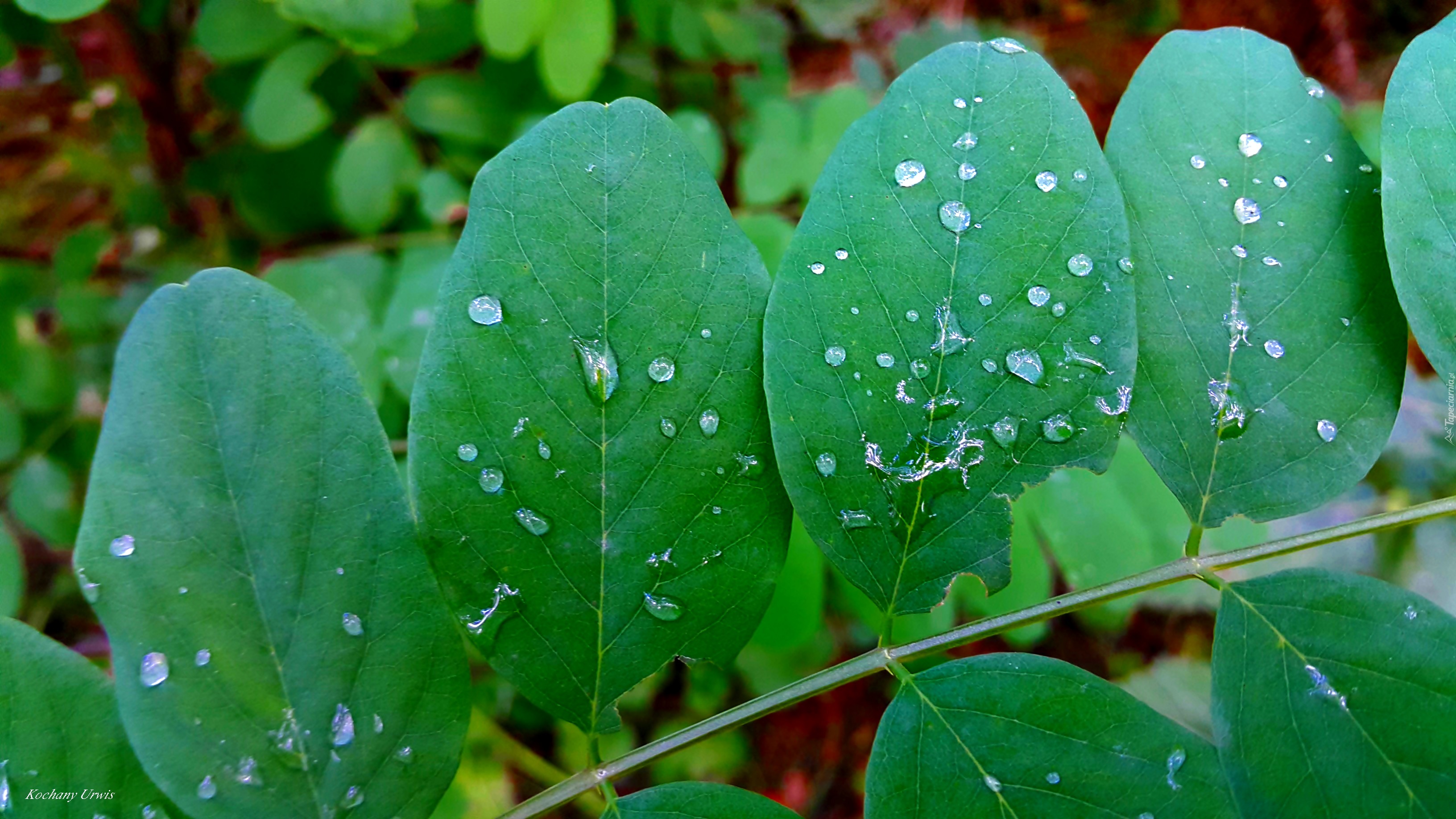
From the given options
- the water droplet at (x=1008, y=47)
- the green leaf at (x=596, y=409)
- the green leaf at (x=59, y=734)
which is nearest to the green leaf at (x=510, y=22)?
the green leaf at (x=596, y=409)

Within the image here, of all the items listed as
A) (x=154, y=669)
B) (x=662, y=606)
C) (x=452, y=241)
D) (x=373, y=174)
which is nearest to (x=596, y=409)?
(x=662, y=606)

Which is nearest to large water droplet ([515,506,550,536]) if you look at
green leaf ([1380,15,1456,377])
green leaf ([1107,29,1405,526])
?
green leaf ([1107,29,1405,526])

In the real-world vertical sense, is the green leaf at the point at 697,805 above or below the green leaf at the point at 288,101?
below

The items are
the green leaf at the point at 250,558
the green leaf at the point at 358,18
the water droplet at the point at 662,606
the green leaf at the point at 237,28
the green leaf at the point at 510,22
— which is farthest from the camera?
the green leaf at the point at 237,28

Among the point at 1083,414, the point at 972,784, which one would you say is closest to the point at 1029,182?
the point at 1083,414

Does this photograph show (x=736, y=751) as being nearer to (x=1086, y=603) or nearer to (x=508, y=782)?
(x=508, y=782)

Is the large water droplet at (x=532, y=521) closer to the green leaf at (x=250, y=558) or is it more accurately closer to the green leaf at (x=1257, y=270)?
the green leaf at (x=250, y=558)
